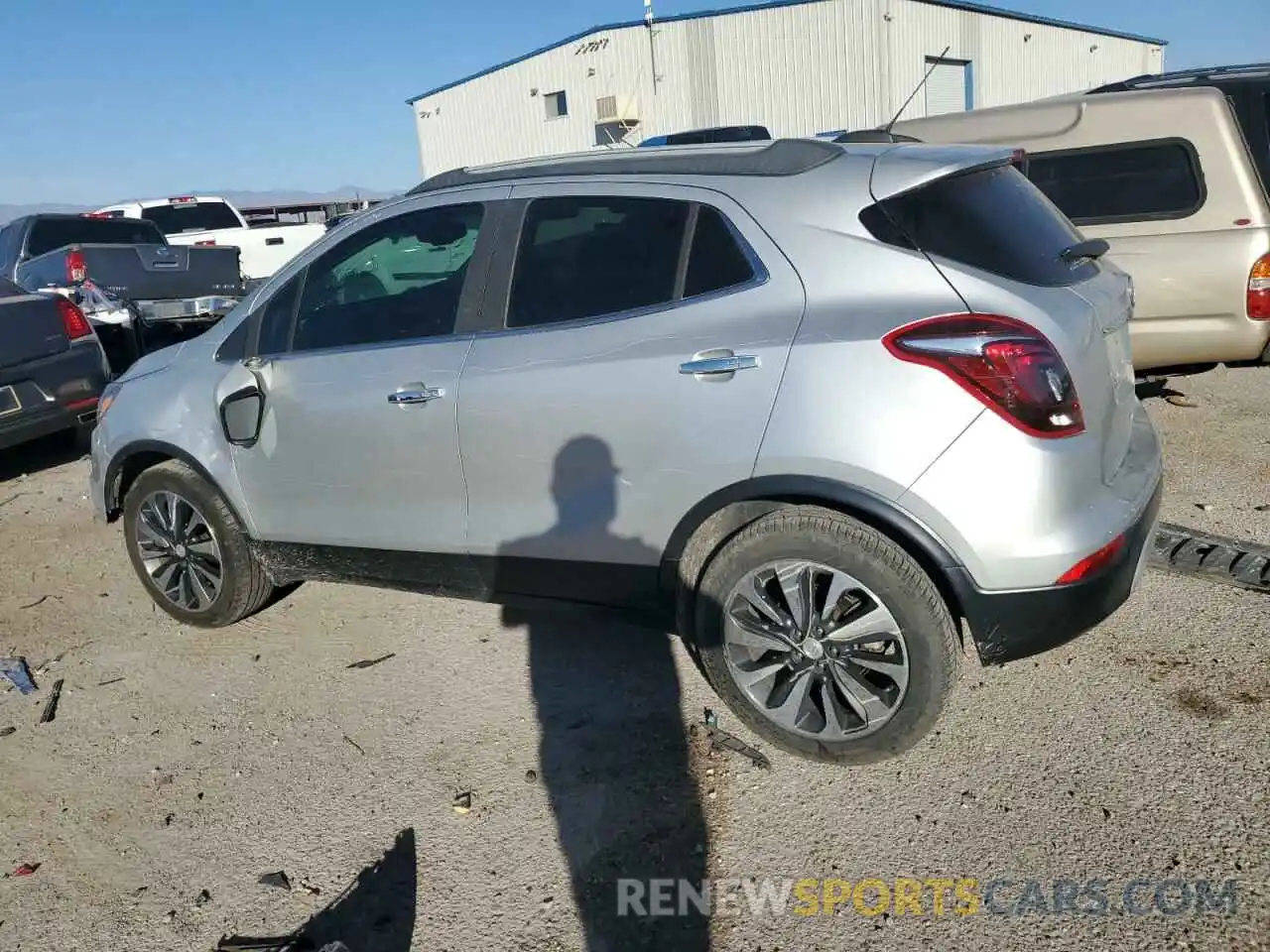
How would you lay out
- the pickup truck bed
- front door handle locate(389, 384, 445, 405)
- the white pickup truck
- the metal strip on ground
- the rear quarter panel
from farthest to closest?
the white pickup truck → the pickup truck bed → the metal strip on ground → front door handle locate(389, 384, 445, 405) → the rear quarter panel

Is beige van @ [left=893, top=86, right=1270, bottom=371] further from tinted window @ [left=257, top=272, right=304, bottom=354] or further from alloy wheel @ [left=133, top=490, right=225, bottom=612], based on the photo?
alloy wheel @ [left=133, top=490, right=225, bottom=612]

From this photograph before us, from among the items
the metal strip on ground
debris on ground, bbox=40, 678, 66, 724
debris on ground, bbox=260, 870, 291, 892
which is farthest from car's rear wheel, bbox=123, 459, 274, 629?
the metal strip on ground

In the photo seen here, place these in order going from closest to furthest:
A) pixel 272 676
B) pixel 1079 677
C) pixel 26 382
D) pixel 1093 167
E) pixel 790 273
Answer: pixel 790 273 < pixel 1079 677 < pixel 272 676 < pixel 1093 167 < pixel 26 382

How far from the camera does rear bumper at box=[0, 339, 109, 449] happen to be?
21.8 feet

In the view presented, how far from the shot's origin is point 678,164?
326cm

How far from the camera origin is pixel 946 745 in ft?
10.4

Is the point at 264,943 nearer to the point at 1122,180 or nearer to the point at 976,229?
the point at 976,229

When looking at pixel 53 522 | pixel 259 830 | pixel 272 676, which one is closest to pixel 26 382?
pixel 53 522

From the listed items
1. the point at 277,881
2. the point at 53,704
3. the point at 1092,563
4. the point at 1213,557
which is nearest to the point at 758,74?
the point at 1213,557

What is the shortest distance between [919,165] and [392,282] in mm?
2024

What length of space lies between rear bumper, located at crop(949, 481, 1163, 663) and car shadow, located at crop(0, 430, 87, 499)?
7284 mm

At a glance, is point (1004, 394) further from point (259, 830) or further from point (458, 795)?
point (259, 830)

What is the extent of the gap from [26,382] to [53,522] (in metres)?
1.11

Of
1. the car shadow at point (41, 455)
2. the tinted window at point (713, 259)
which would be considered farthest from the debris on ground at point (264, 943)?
the car shadow at point (41, 455)
